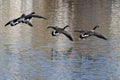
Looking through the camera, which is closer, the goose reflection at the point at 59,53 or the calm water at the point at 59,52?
the calm water at the point at 59,52

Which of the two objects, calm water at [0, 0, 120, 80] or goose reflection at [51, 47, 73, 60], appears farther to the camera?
goose reflection at [51, 47, 73, 60]

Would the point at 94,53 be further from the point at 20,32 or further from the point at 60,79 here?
the point at 20,32

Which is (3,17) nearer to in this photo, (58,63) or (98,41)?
(98,41)

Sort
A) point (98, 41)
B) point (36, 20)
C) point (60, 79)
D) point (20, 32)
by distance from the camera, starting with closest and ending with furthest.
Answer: point (60, 79), point (98, 41), point (20, 32), point (36, 20)

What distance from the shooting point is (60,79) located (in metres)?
26.8

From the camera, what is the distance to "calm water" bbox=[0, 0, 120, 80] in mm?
27953

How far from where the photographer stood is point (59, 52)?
32.5m

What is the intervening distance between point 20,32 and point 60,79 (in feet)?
46.7

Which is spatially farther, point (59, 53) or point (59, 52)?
point (59, 52)

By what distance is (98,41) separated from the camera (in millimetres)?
36688

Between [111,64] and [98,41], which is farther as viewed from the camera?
[98,41]

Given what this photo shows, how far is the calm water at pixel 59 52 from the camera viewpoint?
28.0 meters

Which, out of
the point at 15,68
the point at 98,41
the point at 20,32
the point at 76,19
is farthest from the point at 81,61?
the point at 76,19

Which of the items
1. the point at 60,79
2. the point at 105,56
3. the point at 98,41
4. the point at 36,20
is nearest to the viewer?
the point at 60,79
